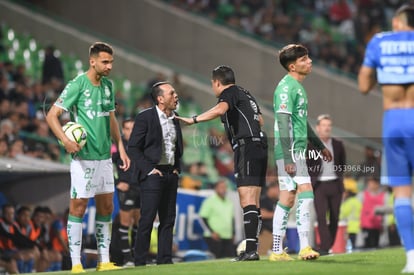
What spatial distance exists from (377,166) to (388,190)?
59.4 inches

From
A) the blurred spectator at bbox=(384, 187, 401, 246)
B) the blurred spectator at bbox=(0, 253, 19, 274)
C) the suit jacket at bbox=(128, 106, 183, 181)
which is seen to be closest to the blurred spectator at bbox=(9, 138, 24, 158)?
the blurred spectator at bbox=(0, 253, 19, 274)

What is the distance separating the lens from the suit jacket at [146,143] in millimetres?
13773

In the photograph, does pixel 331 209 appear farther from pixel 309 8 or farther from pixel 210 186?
pixel 309 8

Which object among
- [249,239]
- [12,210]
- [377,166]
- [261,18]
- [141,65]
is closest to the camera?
[249,239]

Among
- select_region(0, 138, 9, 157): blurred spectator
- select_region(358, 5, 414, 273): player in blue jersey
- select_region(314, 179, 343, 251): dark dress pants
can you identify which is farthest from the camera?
select_region(0, 138, 9, 157): blurred spectator

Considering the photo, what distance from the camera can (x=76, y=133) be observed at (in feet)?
39.6

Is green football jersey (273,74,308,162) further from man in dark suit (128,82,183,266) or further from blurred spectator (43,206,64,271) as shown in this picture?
blurred spectator (43,206,64,271)

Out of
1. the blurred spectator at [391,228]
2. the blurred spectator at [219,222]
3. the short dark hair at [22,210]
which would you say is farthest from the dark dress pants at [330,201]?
the blurred spectator at [391,228]

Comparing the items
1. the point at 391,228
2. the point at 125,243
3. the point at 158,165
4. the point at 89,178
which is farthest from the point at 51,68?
the point at 89,178

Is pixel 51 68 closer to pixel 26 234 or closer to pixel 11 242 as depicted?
pixel 26 234

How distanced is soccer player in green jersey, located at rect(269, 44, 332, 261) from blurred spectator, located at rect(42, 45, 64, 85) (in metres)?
12.9

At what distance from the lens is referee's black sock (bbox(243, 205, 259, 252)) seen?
1325 centimetres

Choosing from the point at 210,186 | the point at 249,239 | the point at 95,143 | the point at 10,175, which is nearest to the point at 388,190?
the point at 210,186

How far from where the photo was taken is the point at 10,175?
17234mm
